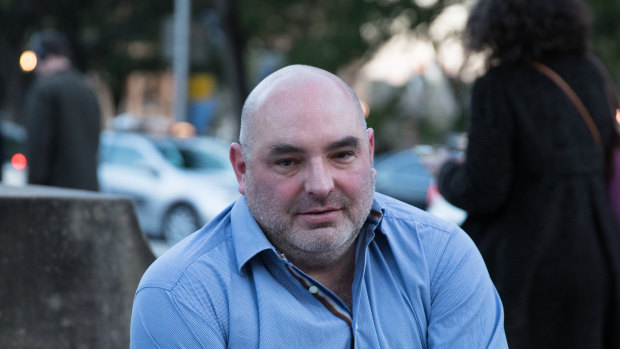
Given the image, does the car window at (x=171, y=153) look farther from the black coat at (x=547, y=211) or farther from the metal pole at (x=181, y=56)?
the black coat at (x=547, y=211)

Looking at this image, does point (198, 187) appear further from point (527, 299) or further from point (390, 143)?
point (527, 299)

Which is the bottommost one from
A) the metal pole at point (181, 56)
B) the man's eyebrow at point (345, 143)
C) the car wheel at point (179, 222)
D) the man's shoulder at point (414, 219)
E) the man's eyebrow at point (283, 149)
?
the car wheel at point (179, 222)

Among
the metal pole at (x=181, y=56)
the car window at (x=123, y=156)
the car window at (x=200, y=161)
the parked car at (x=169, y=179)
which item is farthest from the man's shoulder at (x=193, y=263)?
the metal pole at (x=181, y=56)

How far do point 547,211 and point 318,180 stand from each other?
145cm

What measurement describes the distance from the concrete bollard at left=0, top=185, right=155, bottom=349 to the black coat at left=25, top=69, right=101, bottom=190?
282cm

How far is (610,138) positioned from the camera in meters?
3.38

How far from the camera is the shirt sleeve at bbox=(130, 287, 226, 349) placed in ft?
6.61

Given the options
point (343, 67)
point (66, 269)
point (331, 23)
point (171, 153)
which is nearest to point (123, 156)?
point (171, 153)

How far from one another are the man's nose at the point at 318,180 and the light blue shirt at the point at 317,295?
0.18 m

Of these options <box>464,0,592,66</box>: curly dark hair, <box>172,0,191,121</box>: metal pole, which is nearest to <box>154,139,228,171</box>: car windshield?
<box>172,0,191,121</box>: metal pole

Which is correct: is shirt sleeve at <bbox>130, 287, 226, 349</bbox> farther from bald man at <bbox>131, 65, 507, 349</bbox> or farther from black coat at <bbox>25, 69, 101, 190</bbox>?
black coat at <bbox>25, 69, 101, 190</bbox>

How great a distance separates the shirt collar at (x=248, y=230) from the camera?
6.89 ft

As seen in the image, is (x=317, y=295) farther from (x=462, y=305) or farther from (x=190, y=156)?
(x=190, y=156)

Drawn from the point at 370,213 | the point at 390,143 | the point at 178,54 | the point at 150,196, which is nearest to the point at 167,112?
the point at 178,54
